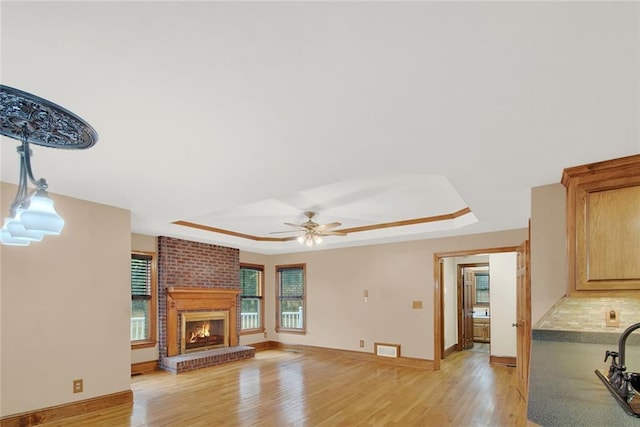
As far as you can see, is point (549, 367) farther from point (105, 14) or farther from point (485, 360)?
point (485, 360)

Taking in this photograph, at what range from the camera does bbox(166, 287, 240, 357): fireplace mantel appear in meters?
6.40

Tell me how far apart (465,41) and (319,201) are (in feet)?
11.4

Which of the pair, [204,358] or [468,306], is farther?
[468,306]

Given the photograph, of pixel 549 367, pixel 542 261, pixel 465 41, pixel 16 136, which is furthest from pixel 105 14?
pixel 542 261

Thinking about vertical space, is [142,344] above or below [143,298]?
below

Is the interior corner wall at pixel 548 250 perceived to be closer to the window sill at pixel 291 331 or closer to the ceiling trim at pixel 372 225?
the ceiling trim at pixel 372 225

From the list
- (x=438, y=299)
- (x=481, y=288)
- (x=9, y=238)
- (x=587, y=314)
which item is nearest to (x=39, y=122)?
(x=9, y=238)

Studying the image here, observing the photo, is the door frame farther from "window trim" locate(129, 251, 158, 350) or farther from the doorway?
"window trim" locate(129, 251, 158, 350)

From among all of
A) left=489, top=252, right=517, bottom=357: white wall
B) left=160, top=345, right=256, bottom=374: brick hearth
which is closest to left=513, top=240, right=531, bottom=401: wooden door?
left=489, top=252, right=517, bottom=357: white wall

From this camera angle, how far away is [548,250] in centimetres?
309

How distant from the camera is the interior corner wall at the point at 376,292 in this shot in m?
6.30

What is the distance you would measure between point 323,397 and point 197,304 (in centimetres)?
321

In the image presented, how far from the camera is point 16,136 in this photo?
Result: 1737mm

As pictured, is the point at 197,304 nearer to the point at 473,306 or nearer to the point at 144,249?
the point at 144,249
